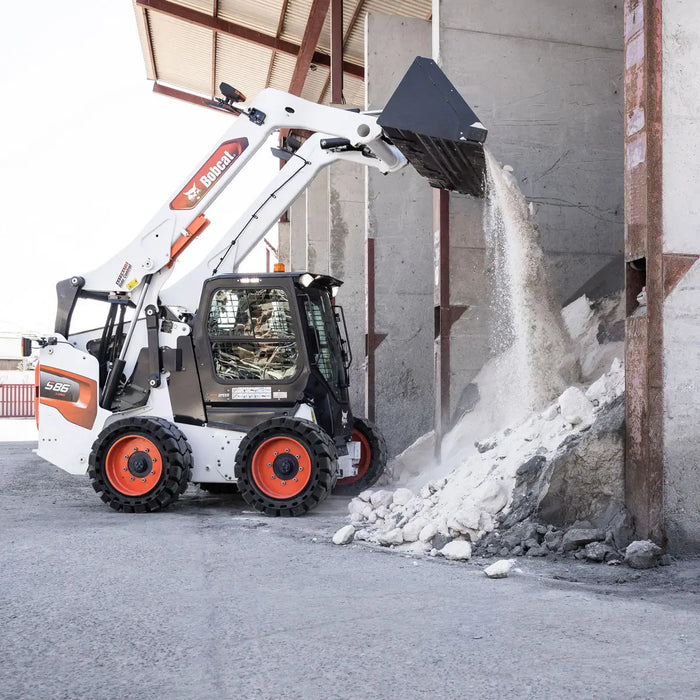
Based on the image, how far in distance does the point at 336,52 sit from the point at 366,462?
25.7ft

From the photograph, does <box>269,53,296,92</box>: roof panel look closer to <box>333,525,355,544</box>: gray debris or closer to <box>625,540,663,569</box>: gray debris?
<box>333,525,355,544</box>: gray debris

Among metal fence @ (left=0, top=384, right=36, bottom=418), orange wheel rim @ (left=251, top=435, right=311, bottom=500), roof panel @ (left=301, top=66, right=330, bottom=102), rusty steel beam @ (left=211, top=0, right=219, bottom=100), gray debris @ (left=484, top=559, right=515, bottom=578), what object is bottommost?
metal fence @ (left=0, top=384, right=36, bottom=418)

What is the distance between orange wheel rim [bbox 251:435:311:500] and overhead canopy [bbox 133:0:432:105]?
856 centimetres

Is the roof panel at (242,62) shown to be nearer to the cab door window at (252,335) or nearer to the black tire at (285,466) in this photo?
the cab door window at (252,335)

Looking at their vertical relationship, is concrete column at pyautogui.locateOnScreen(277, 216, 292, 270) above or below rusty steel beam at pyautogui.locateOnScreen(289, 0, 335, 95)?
below

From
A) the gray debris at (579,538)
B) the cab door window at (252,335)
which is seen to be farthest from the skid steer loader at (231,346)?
→ the gray debris at (579,538)

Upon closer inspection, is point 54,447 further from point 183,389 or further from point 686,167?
point 686,167

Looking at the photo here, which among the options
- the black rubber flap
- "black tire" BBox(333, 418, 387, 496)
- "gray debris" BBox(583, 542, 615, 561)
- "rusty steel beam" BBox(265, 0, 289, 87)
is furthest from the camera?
"rusty steel beam" BBox(265, 0, 289, 87)

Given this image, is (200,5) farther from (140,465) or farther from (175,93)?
(140,465)

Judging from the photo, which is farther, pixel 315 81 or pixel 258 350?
pixel 315 81

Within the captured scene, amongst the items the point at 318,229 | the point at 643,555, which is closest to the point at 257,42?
the point at 318,229

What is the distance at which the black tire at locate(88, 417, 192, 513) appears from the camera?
7.24 metres

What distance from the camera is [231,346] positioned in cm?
766

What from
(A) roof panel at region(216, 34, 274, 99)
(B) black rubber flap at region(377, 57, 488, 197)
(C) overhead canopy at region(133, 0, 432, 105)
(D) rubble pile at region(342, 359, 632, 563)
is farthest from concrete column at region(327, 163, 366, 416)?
(D) rubble pile at region(342, 359, 632, 563)
